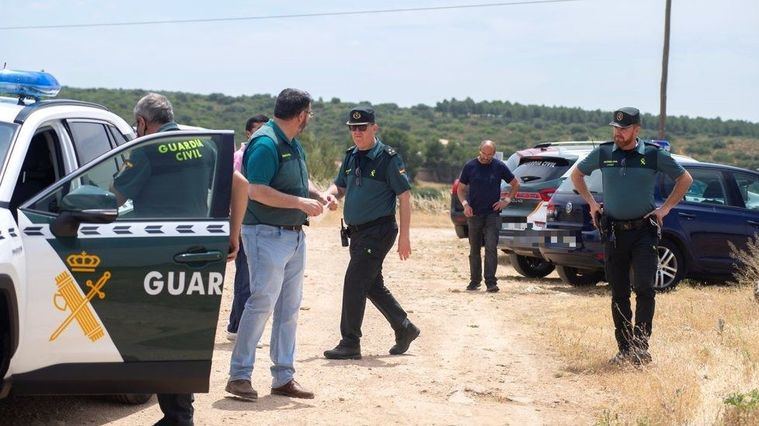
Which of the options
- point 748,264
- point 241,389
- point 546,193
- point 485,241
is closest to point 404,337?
point 241,389

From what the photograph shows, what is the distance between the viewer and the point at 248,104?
97.9 metres

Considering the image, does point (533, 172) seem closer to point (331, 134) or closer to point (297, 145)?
point (297, 145)

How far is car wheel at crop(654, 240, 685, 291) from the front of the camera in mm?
14328

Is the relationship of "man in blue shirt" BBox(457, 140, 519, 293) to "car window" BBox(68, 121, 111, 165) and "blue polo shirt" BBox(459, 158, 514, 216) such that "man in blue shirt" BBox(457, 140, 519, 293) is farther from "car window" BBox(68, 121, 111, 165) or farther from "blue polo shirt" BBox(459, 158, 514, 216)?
"car window" BBox(68, 121, 111, 165)

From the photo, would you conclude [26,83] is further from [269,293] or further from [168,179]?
[269,293]

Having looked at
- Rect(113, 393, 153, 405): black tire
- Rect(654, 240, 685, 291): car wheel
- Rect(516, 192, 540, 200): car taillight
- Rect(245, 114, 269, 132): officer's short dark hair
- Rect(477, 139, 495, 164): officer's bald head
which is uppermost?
Rect(245, 114, 269, 132): officer's short dark hair

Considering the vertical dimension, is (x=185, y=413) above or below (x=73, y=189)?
below

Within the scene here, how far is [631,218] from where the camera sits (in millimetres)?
9227

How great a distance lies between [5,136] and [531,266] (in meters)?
11.6

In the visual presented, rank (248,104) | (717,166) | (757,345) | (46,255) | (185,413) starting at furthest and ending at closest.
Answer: (248,104), (717,166), (757,345), (185,413), (46,255)

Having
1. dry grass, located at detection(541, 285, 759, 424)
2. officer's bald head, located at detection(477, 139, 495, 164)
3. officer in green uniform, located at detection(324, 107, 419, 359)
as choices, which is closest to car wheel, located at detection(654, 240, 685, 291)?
dry grass, located at detection(541, 285, 759, 424)

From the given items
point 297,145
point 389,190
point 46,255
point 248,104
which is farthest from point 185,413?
point 248,104

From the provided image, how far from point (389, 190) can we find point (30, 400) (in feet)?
11.0

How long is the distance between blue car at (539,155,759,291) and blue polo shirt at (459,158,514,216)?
2.57ft
